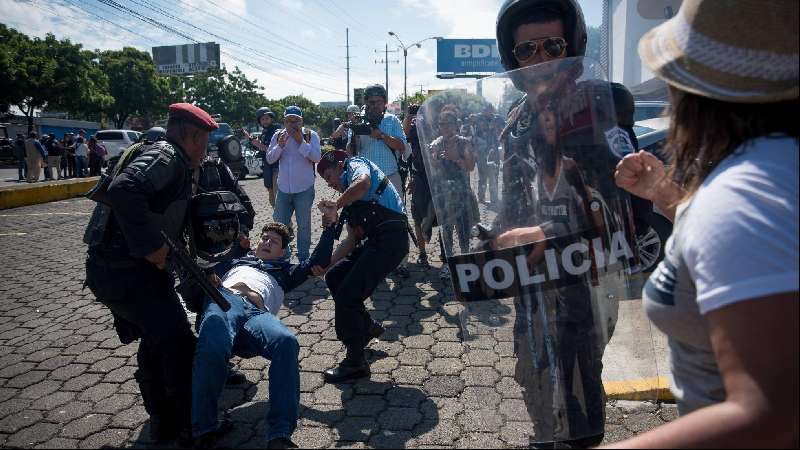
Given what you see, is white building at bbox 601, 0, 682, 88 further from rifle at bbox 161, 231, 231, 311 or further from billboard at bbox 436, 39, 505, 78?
billboard at bbox 436, 39, 505, 78

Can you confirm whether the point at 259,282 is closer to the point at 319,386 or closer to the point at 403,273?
the point at 319,386

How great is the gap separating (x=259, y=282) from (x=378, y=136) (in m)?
2.76

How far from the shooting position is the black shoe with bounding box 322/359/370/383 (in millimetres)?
3557

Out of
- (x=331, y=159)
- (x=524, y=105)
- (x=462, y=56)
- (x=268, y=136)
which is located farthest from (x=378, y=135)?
(x=462, y=56)

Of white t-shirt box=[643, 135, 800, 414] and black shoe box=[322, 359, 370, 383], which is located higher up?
white t-shirt box=[643, 135, 800, 414]

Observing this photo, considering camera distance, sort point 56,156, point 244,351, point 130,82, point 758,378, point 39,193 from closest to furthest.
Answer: point 758,378
point 244,351
point 39,193
point 56,156
point 130,82

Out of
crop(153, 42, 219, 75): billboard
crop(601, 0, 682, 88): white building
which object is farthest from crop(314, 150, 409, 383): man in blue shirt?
crop(153, 42, 219, 75): billboard

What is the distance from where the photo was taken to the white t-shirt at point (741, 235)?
0.72 metres

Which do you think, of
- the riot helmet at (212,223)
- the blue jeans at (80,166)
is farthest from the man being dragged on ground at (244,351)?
the blue jeans at (80,166)

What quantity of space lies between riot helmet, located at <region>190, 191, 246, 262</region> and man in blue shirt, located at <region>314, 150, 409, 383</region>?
77 cm

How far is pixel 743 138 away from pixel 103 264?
2882mm

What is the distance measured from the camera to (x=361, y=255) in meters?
3.66

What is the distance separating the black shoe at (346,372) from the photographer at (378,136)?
7.87ft

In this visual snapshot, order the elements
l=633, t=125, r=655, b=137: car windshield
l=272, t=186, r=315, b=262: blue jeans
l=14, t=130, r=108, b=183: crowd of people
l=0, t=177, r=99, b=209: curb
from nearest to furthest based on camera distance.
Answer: l=633, t=125, r=655, b=137: car windshield < l=272, t=186, r=315, b=262: blue jeans < l=0, t=177, r=99, b=209: curb < l=14, t=130, r=108, b=183: crowd of people
